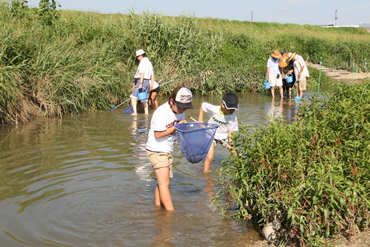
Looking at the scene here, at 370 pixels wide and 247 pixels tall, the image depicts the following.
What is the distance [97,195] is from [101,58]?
28.5 feet

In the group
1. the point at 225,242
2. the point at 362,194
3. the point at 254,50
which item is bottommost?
the point at 225,242

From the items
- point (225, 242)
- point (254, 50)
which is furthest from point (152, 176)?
point (254, 50)

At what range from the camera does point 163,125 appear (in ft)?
15.9

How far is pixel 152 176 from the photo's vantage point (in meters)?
6.74

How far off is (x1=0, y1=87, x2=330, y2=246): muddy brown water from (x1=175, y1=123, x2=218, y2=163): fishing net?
29.2 inches

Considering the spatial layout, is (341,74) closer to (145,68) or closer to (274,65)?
(274,65)

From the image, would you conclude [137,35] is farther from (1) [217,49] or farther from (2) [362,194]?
(2) [362,194]

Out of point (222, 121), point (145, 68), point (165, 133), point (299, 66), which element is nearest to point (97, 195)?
point (165, 133)

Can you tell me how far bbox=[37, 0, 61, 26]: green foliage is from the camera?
52.0 feet

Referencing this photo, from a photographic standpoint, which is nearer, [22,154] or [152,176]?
[152,176]

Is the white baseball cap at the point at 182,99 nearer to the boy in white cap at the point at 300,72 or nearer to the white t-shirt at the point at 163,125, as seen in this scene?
the white t-shirt at the point at 163,125

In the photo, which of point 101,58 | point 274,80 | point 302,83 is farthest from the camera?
point 274,80

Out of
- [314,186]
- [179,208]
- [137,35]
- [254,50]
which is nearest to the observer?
[314,186]

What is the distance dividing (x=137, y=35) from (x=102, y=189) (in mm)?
11590
